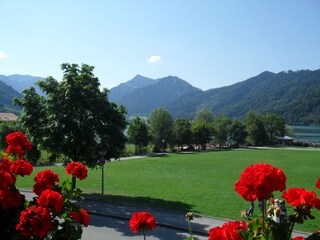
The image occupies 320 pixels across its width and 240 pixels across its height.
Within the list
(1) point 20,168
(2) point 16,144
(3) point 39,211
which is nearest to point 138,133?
(2) point 16,144

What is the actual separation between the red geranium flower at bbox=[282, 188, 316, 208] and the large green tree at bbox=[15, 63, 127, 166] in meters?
16.8

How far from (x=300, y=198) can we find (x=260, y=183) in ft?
1.23

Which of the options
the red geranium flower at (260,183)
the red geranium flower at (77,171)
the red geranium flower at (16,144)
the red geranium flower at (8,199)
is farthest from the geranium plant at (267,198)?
the red geranium flower at (16,144)

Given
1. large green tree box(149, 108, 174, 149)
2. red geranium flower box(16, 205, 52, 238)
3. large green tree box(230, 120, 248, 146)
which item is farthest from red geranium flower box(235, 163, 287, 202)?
large green tree box(230, 120, 248, 146)

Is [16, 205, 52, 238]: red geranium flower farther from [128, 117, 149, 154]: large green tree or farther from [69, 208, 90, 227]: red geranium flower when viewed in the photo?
[128, 117, 149, 154]: large green tree

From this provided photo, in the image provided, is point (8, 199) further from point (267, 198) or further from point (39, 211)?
point (267, 198)

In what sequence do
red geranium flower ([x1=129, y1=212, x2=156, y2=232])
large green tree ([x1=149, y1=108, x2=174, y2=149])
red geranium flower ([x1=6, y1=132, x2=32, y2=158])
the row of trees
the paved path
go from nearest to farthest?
red geranium flower ([x1=129, y1=212, x2=156, y2=232]) < red geranium flower ([x1=6, y1=132, x2=32, y2=158]) < the paved path < the row of trees < large green tree ([x1=149, y1=108, x2=174, y2=149])

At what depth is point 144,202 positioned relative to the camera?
19594 mm

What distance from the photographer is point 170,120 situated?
264 ft

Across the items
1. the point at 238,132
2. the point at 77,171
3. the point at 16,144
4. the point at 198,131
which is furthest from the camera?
the point at 238,132

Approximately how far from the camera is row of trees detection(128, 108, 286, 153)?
226 ft

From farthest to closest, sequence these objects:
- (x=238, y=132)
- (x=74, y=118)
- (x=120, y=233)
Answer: (x=238, y=132) < (x=74, y=118) < (x=120, y=233)

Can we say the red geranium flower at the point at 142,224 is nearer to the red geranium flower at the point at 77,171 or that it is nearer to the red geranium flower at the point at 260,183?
the red geranium flower at the point at 260,183

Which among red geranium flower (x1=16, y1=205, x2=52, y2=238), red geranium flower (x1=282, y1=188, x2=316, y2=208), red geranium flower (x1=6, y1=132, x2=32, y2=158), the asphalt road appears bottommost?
the asphalt road
